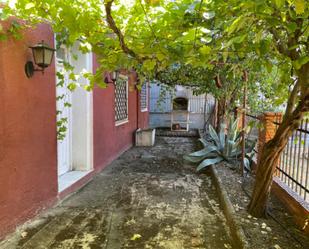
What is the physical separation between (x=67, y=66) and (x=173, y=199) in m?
2.59

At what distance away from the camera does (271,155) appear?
3.25 metres

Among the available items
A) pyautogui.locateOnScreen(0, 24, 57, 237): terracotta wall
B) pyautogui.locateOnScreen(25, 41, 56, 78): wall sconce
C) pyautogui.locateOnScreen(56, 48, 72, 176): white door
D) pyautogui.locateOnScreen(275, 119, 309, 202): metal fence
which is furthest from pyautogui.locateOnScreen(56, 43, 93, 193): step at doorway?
pyautogui.locateOnScreen(275, 119, 309, 202): metal fence

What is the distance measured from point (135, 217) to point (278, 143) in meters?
2.05

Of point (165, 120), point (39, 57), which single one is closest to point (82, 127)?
point (39, 57)

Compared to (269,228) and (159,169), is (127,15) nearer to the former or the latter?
(269,228)

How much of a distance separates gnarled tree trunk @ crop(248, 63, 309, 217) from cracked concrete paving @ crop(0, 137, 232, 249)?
1.78 ft

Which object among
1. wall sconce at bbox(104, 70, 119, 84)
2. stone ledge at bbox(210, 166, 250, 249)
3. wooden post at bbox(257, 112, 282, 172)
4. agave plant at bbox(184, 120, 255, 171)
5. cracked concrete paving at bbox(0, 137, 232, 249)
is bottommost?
cracked concrete paving at bbox(0, 137, 232, 249)

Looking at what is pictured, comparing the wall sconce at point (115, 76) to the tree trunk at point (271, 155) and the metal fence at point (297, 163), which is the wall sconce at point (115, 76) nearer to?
the metal fence at point (297, 163)

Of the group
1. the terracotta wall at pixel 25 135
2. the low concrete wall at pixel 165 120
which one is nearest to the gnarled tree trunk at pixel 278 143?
the terracotta wall at pixel 25 135

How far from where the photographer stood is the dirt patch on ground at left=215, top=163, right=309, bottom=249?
2825 mm

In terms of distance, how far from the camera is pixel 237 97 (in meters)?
8.16

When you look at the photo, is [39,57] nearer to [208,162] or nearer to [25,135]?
[25,135]

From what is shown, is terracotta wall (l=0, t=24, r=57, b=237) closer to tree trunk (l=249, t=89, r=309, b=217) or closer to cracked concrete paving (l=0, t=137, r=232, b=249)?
cracked concrete paving (l=0, t=137, r=232, b=249)

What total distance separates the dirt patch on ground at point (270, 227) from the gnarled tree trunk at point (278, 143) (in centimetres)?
17
